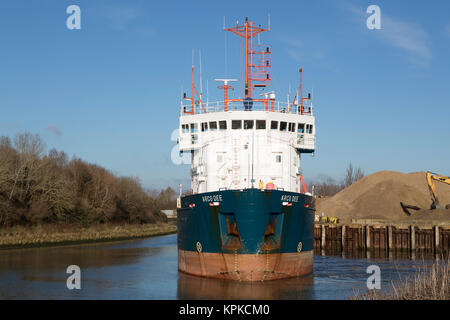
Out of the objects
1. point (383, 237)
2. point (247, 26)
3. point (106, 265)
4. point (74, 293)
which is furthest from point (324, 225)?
point (74, 293)

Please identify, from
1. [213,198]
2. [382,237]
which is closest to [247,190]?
[213,198]

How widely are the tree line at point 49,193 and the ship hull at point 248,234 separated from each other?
31.0 m

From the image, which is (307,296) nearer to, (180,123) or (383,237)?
(180,123)

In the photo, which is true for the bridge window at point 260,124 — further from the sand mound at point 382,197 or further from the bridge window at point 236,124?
the sand mound at point 382,197

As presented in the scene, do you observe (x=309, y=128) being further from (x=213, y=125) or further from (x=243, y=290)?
(x=243, y=290)

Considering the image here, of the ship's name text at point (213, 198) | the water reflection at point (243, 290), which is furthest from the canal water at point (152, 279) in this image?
the ship's name text at point (213, 198)

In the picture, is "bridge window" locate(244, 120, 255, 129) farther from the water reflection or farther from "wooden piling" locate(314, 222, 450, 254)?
"wooden piling" locate(314, 222, 450, 254)

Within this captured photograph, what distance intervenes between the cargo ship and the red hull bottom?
46 mm

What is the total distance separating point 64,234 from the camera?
54.9 meters

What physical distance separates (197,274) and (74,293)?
6.13m

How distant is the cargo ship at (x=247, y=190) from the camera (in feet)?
78.1

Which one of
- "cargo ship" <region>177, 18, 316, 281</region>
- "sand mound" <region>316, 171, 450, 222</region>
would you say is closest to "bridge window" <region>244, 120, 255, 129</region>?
"cargo ship" <region>177, 18, 316, 281</region>

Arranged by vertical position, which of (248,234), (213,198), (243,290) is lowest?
(243,290)

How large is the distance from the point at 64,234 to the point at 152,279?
29.1m
